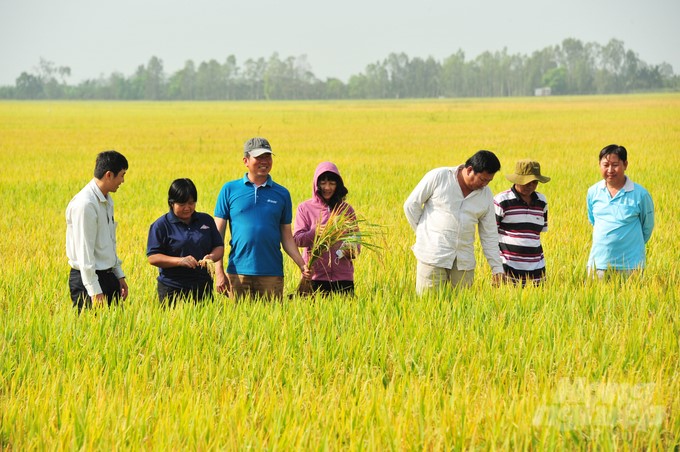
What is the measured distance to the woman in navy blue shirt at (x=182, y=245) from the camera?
5156mm

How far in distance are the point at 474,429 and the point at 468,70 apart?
586ft

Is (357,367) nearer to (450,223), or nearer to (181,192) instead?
(450,223)

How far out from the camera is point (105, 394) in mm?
3918

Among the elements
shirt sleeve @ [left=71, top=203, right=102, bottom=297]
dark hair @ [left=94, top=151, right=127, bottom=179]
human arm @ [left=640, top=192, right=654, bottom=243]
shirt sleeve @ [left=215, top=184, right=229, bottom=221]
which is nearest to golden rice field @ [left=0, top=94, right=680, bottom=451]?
shirt sleeve @ [left=71, top=203, right=102, bottom=297]

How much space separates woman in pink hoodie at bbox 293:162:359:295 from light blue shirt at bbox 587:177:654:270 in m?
1.97

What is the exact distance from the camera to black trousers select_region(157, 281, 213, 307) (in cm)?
547

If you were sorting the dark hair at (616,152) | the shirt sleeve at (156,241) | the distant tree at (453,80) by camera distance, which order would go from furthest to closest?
the distant tree at (453,80) < the dark hair at (616,152) < the shirt sleeve at (156,241)

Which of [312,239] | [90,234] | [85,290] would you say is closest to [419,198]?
[312,239]

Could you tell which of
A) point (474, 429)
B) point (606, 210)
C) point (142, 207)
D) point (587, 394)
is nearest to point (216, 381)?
point (474, 429)

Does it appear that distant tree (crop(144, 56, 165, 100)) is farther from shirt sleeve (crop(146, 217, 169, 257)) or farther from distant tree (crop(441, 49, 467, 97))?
shirt sleeve (crop(146, 217, 169, 257))

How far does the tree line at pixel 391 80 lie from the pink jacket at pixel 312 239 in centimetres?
16096

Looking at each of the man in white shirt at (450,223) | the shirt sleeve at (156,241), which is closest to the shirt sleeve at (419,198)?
the man in white shirt at (450,223)

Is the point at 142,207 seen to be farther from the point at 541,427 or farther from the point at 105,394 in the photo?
the point at 541,427

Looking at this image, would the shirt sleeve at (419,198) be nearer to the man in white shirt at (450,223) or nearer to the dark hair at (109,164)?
the man in white shirt at (450,223)
